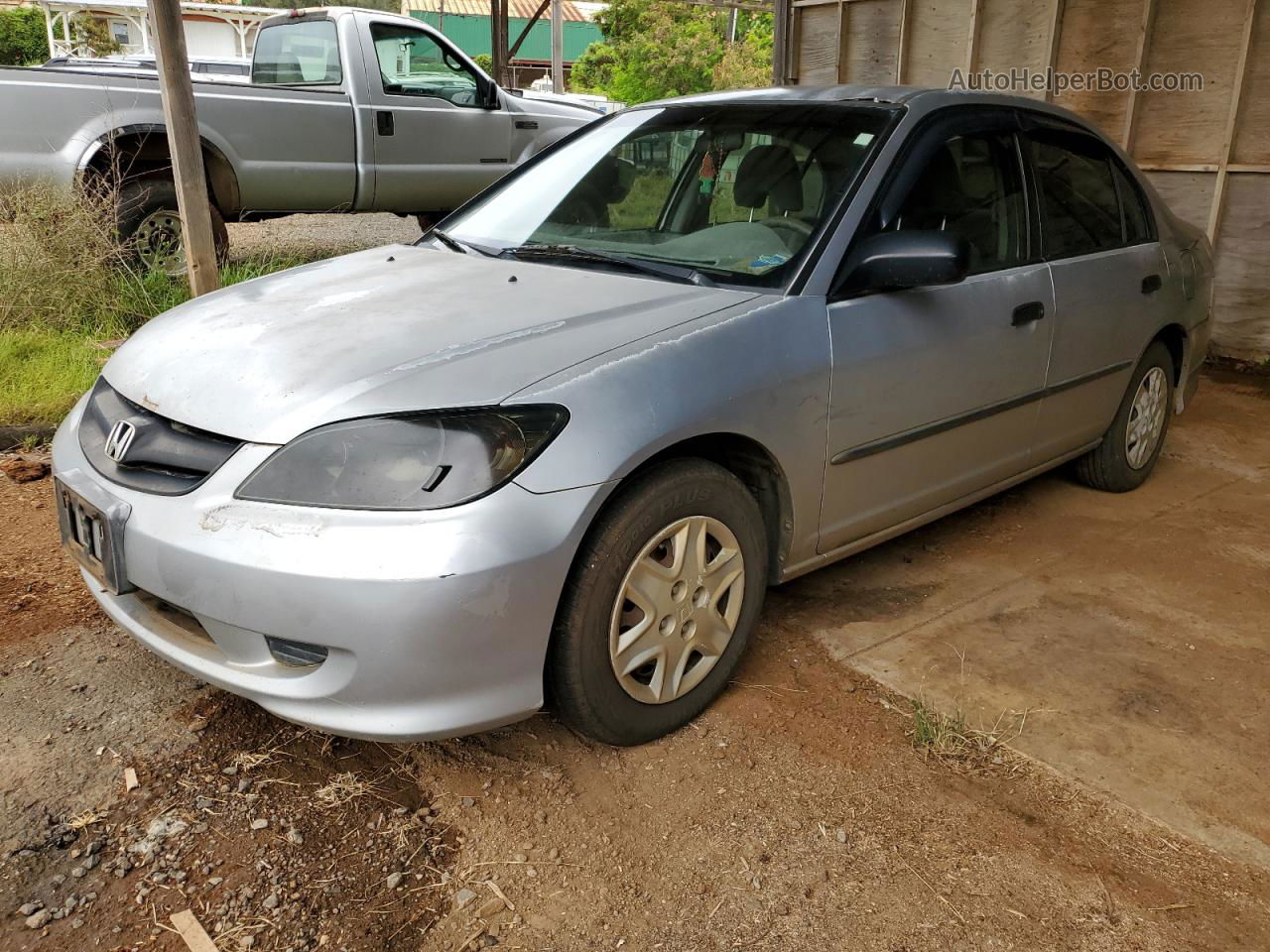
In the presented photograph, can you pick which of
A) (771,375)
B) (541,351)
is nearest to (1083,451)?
(771,375)

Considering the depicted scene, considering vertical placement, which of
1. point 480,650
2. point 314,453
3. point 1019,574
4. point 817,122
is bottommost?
point 1019,574

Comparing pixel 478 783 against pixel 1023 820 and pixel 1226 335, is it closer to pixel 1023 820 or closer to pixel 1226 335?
pixel 1023 820

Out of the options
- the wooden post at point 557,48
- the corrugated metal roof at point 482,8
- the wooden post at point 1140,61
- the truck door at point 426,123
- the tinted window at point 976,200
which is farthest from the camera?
the corrugated metal roof at point 482,8

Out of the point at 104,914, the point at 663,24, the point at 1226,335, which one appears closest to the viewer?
the point at 104,914

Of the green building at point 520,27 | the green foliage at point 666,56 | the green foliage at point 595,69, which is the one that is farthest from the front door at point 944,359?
the green building at point 520,27

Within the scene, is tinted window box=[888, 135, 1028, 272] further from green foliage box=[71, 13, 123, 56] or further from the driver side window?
green foliage box=[71, 13, 123, 56]

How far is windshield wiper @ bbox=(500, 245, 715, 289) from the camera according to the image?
118 inches

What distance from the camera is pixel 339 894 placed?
2.15 metres

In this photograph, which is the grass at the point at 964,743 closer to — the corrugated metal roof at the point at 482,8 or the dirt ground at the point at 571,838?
the dirt ground at the point at 571,838

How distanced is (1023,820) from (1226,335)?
5.76 metres

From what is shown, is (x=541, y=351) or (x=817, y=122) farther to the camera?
(x=817, y=122)

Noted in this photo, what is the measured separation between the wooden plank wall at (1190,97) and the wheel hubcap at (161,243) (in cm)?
568

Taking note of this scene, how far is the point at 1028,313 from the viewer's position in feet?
11.6

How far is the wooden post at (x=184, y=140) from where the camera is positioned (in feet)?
16.0
